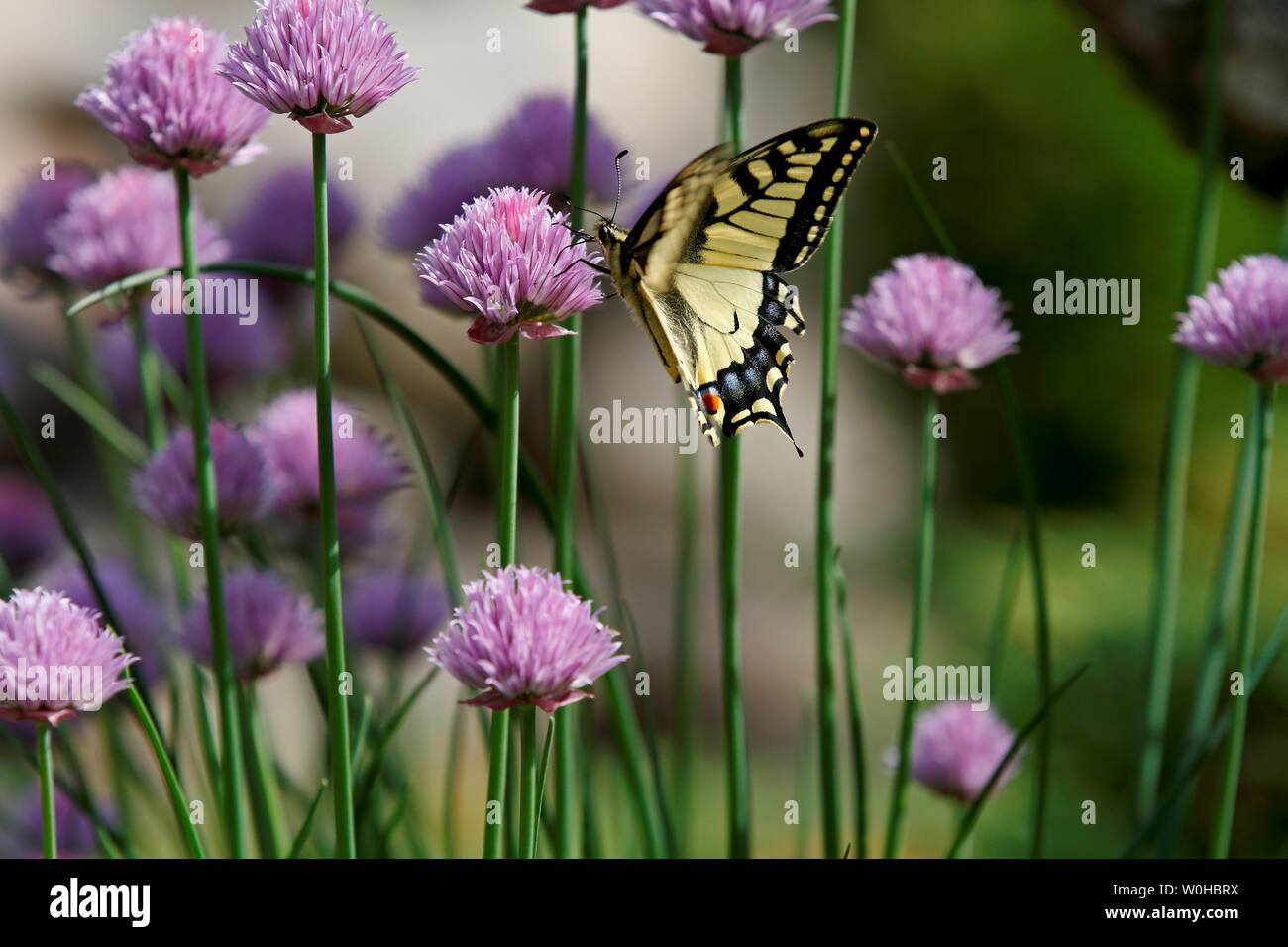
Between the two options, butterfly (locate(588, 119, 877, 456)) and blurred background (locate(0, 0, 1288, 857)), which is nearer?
butterfly (locate(588, 119, 877, 456))

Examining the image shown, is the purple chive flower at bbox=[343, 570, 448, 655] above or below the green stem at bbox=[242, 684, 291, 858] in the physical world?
above

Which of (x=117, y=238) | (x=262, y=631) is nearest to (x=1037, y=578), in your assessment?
(x=262, y=631)

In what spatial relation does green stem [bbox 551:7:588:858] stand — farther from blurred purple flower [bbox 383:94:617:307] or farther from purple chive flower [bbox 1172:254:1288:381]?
purple chive flower [bbox 1172:254:1288:381]

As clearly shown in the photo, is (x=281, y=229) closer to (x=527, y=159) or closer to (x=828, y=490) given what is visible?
(x=527, y=159)

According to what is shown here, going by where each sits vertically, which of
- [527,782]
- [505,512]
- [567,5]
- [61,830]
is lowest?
[61,830]

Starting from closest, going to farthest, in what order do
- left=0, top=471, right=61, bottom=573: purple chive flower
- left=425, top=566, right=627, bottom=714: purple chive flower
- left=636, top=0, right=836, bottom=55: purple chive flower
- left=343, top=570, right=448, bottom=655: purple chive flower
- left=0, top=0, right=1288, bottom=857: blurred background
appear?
left=425, top=566, right=627, bottom=714: purple chive flower
left=636, top=0, right=836, bottom=55: purple chive flower
left=343, top=570, right=448, bottom=655: purple chive flower
left=0, top=471, right=61, bottom=573: purple chive flower
left=0, top=0, right=1288, bottom=857: blurred background
